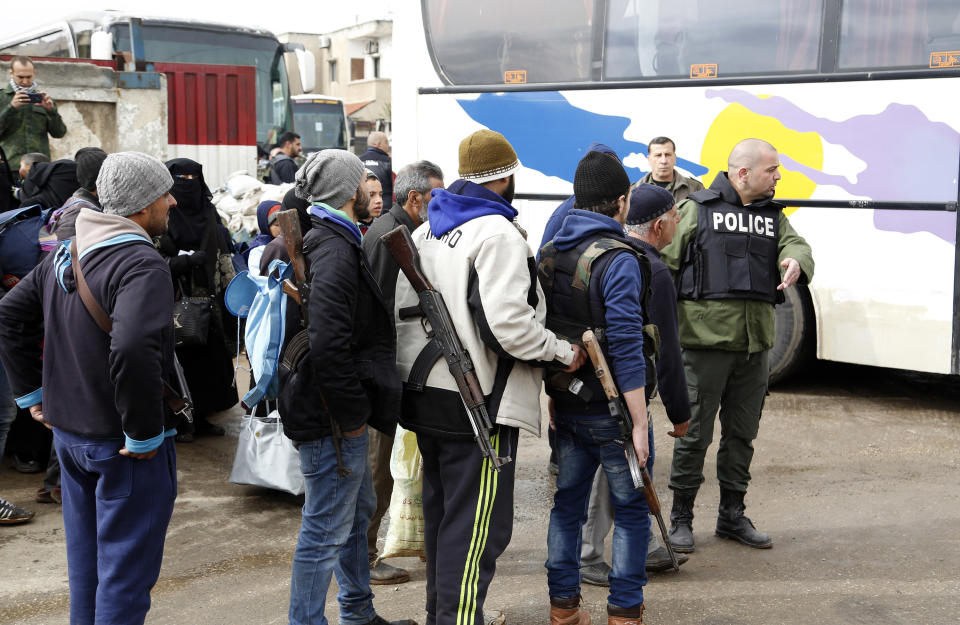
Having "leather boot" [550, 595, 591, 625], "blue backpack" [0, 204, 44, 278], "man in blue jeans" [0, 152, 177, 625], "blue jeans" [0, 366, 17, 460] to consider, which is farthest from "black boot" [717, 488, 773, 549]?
"blue backpack" [0, 204, 44, 278]

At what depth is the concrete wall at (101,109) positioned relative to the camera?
8758 millimetres

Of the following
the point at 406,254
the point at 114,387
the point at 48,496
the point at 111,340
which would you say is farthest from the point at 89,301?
the point at 48,496

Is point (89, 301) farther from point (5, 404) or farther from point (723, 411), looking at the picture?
point (723, 411)

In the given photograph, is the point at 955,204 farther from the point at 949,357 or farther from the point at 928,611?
the point at 928,611

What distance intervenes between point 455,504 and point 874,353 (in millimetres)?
4637

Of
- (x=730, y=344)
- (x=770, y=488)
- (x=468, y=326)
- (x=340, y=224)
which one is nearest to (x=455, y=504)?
(x=468, y=326)

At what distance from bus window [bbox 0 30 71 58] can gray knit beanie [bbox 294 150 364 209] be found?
1426 centimetres

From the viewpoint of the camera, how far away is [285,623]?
3.67 metres

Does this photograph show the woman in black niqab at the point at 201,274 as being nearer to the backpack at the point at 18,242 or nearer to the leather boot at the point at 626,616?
the backpack at the point at 18,242

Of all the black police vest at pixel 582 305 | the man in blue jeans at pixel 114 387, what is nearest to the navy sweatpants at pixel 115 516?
the man in blue jeans at pixel 114 387

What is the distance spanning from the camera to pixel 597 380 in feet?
10.8

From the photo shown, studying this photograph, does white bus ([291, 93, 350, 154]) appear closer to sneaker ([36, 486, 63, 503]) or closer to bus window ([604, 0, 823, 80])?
bus window ([604, 0, 823, 80])

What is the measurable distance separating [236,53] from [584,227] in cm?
1354

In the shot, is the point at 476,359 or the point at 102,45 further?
the point at 102,45
